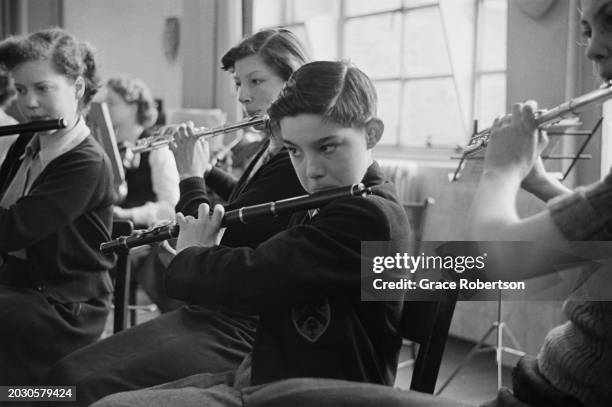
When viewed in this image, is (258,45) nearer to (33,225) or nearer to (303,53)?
(303,53)

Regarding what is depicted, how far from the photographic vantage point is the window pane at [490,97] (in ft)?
11.5

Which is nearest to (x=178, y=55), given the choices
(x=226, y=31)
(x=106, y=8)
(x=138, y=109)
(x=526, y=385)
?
(x=106, y=8)

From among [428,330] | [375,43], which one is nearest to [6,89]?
[375,43]

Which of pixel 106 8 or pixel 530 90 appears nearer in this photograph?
pixel 530 90

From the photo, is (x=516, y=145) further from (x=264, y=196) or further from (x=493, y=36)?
(x=493, y=36)

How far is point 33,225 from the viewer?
165 centimetres

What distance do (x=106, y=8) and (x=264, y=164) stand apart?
4.41 meters

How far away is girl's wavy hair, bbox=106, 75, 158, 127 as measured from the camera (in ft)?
11.7

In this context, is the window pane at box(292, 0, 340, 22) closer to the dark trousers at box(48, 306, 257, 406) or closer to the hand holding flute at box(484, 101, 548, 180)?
the dark trousers at box(48, 306, 257, 406)

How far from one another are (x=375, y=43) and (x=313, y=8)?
587 mm

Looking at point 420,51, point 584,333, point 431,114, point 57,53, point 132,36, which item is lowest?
point 584,333

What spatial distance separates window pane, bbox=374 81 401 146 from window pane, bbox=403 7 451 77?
131 millimetres

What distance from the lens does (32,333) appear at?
5.46ft

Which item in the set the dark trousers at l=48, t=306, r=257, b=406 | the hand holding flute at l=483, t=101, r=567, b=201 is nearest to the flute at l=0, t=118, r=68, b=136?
the dark trousers at l=48, t=306, r=257, b=406
